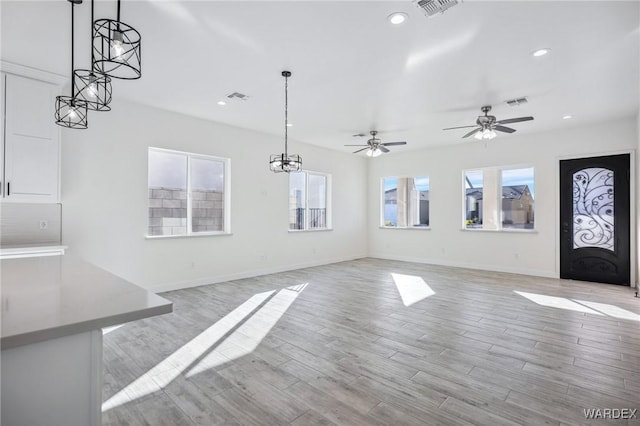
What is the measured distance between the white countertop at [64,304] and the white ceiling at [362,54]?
2.21 metres

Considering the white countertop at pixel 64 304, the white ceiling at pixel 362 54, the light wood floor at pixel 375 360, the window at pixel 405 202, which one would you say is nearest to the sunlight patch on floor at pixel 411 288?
the light wood floor at pixel 375 360

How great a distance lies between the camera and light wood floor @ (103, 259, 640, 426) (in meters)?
2.13

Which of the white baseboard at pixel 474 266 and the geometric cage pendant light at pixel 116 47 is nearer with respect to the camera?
the geometric cage pendant light at pixel 116 47

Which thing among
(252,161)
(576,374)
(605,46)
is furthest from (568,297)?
(252,161)

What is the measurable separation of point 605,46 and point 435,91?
1727 millimetres

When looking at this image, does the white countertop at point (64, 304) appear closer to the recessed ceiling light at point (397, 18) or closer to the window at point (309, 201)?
the recessed ceiling light at point (397, 18)

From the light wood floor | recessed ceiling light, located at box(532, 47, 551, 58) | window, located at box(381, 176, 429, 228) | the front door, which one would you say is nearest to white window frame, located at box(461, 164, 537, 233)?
the front door

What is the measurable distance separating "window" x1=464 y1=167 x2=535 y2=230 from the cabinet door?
25.0 ft

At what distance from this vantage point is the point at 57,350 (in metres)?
1.01

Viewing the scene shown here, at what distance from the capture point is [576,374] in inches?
102

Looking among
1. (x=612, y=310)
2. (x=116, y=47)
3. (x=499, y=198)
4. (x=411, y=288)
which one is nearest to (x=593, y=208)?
A: (x=499, y=198)

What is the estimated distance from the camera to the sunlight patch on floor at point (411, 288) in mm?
4871

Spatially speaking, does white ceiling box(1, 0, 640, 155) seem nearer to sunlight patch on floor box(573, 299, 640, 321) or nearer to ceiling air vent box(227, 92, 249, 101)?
ceiling air vent box(227, 92, 249, 101)

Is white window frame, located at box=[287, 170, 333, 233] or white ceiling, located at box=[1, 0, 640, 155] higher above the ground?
white ceiling, located at box=[1, 0, 640, 155]
